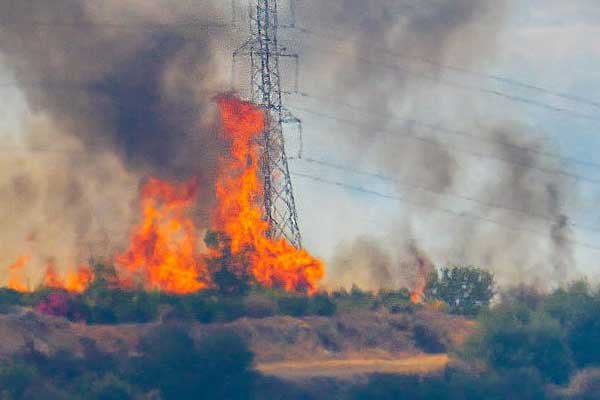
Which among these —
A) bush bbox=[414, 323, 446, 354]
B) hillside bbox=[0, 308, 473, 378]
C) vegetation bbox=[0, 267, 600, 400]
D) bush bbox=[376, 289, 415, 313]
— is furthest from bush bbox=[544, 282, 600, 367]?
bush bbox=[376, 289, 415, 313]

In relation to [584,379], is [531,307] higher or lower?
higher

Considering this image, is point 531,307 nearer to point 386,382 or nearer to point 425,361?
point 425,361

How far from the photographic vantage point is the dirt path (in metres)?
102

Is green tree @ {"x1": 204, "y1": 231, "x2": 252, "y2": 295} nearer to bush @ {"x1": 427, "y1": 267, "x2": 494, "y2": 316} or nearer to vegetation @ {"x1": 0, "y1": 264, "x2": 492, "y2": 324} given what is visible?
vegetation @ {"x1": 0, "y1": 264, "x2": 492, "y2": 324}

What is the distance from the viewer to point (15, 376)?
90750 mm

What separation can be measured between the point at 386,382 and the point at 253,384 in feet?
26.6

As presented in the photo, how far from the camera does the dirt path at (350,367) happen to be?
335 feet

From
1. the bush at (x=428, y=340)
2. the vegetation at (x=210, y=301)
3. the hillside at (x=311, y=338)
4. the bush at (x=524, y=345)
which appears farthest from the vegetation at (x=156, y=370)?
the bush at (x=428, y=340)

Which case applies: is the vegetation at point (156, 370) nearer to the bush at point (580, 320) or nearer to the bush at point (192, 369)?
the bush at point (192, 369)

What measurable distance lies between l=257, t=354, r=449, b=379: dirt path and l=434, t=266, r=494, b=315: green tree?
23.0m

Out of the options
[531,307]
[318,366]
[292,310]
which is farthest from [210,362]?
[531,307]

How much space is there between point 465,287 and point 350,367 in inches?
1249

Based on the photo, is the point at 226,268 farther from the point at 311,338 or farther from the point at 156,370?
the point at 156,370

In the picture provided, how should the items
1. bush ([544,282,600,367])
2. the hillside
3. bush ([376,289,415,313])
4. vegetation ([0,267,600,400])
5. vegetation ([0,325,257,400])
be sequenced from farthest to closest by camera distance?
bush ([376,289,415,313]), bush ([544,282,600,367]), the hillside, vegetation ([0,267,600,400]), vegetation ([0,325,257,400])
